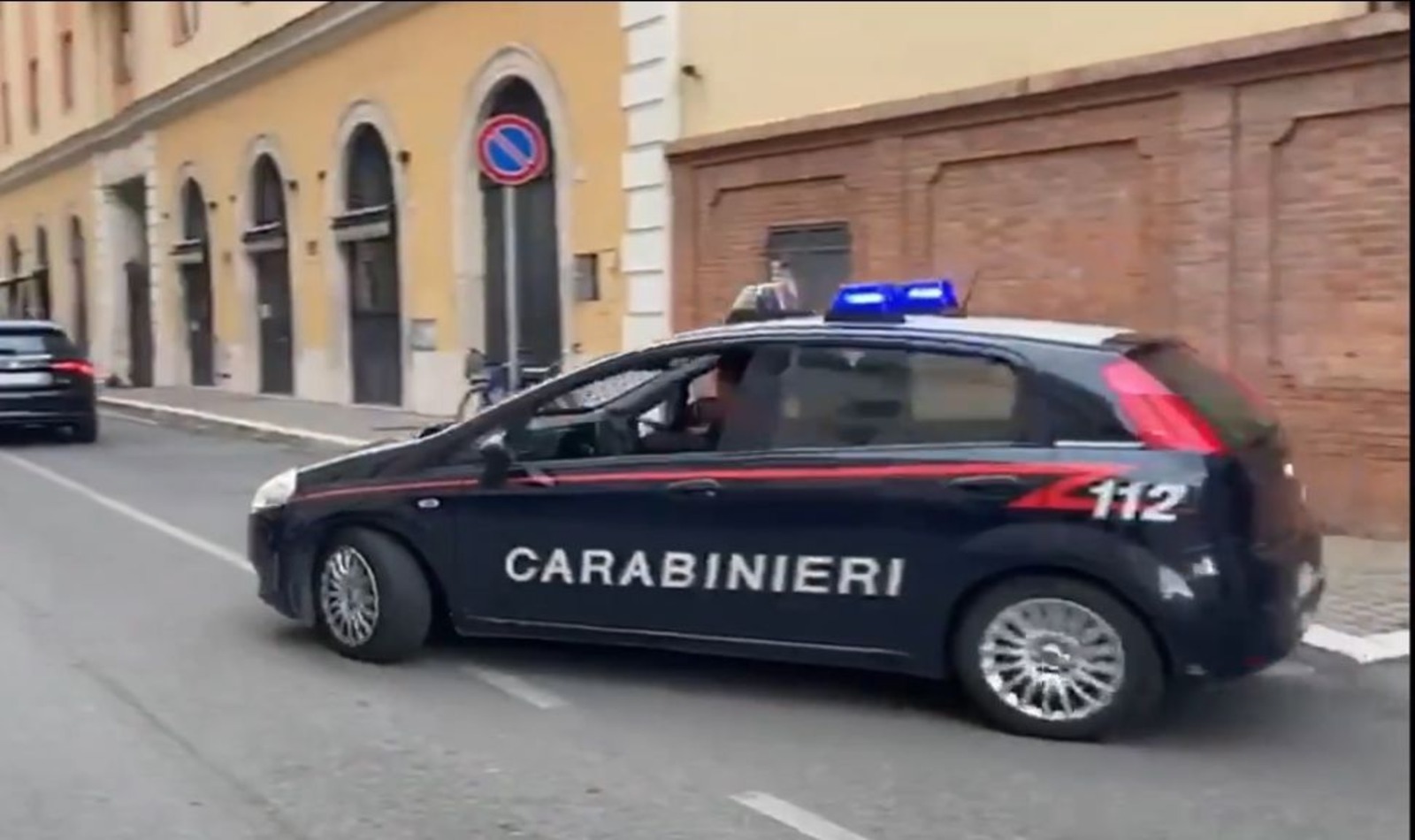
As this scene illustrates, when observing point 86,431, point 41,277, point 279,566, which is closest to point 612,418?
point 279,566

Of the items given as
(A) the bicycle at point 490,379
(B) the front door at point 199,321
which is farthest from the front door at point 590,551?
(B) the front door at point 199,321

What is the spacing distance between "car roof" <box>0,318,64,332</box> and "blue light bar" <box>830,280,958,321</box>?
514 inches

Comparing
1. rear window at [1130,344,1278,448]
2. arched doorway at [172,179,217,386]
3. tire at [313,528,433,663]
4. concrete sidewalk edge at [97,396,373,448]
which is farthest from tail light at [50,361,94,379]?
rear window at [1130,344,1278,448]

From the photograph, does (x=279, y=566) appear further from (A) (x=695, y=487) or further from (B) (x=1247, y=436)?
(B) (x=1247, y=436)

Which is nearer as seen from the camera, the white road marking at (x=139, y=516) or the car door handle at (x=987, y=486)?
the car door handle at (x=987, y=486)

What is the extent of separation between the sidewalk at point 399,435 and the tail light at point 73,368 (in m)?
2.04

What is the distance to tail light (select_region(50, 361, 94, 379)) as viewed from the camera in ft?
57.7

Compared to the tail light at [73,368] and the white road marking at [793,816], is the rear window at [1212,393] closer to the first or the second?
the white road marking at [793,816]

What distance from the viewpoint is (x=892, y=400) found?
5996 mm

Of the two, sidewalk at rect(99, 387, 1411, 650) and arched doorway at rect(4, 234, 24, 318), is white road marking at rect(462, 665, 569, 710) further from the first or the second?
arched doorway at rect(4, 234, 24, 318)

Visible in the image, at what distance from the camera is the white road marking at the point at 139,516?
9688 mm

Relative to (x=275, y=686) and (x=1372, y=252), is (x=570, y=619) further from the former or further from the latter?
(x=1372, y=252)

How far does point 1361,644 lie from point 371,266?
17.4 m

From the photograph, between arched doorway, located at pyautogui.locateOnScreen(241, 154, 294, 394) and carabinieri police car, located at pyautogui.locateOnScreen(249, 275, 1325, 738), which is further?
arched doorway, located at pyautogui.locateOnScreen(241, 154, 294, 394)
